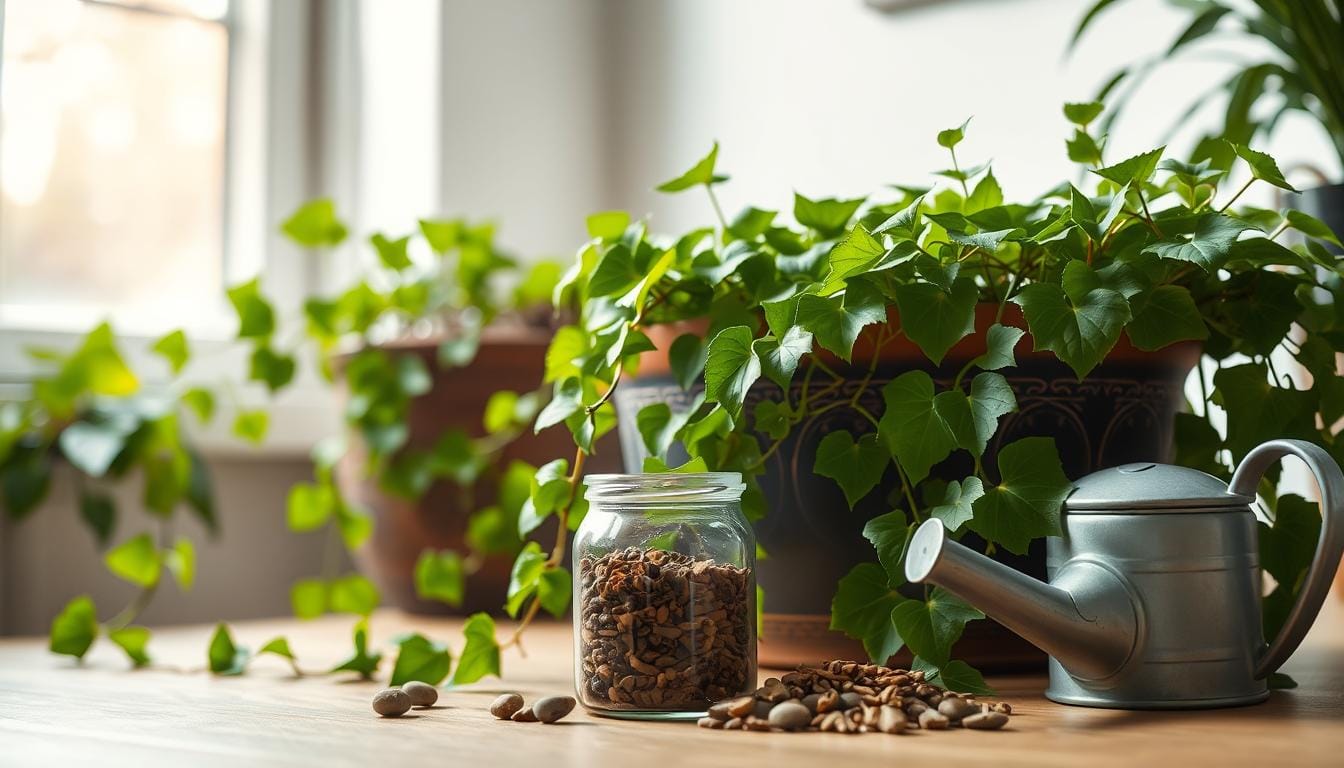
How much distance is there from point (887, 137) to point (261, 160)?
0.83 metres

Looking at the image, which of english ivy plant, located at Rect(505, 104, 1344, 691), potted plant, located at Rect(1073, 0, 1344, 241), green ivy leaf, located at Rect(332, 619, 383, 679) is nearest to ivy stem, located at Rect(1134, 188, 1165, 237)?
english ivy plant, located at Rect(505, 104, 1344, 691)

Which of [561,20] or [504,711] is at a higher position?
[561,20]

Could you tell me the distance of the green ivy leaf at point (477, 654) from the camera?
0.79 meters

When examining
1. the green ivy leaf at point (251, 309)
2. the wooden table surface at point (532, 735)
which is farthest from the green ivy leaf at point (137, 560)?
the wooden table surface at point (532, 735)

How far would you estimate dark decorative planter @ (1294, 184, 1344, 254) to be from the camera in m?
0.96

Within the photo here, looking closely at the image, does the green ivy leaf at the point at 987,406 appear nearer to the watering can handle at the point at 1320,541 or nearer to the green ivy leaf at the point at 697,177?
the watering can handle at the point at 1320,541

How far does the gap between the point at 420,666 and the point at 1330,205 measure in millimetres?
742

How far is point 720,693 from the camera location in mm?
664

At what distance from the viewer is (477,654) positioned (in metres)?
0.79

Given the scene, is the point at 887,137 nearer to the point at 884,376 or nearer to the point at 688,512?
the point at 884,376

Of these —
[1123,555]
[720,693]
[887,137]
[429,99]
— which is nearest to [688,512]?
[720,693]

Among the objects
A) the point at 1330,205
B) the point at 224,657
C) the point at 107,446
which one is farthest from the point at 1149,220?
the point at 107,446

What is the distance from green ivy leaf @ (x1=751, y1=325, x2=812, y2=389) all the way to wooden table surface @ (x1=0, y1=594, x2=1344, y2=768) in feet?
0.59

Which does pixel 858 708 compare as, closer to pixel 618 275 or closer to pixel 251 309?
pixel 618 275
